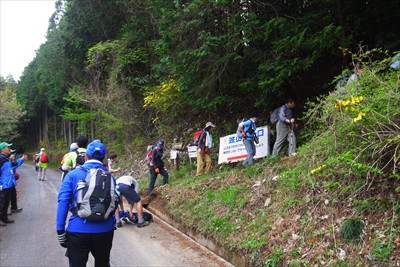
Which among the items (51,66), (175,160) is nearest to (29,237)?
(175,160)

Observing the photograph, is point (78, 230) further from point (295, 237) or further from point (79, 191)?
point (295, 237)

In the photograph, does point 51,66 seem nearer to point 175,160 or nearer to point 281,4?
point 175,160

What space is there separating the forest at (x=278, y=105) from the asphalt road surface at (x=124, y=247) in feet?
1.54

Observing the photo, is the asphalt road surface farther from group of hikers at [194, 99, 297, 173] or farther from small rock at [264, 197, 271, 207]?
group of hikers at [194, 99, 297, 173]

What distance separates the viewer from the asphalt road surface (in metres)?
5.80

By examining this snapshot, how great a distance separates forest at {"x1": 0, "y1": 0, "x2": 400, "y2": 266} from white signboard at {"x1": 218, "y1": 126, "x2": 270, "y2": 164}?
30 centimetres

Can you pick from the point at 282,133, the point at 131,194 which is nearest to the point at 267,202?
the point at 282,133

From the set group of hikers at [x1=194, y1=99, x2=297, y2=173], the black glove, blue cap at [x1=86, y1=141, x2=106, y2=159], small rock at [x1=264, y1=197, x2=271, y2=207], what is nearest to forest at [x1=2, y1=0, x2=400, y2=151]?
group of hikers at [x1=194, y1=99, x2=297, y2=173]

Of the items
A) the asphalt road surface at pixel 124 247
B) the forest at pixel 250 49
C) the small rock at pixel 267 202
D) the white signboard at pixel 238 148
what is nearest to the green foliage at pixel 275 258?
the asphalt road surface at pixel 124 247

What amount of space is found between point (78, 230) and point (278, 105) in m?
8.01

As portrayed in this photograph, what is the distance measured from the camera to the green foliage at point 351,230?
168 inches

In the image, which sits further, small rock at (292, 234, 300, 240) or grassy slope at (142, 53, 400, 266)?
small rock at (292, 234, 300, 240)

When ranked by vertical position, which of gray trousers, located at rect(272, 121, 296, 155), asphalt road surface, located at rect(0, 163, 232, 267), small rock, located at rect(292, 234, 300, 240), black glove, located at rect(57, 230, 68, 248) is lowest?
asphalt road surface, located at rect(0, 163, 232, 267)

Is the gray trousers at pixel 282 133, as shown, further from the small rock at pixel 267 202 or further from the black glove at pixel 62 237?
the black glove at pixel 62 237
